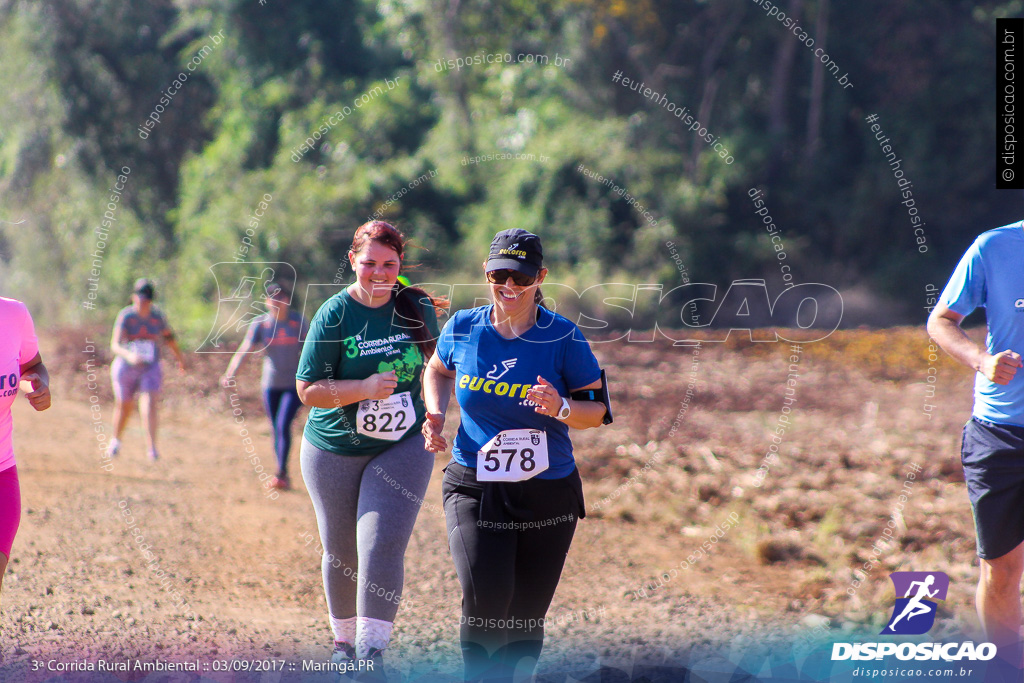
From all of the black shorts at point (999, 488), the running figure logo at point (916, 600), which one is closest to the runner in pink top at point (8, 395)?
the black shorts at point (999, 488)

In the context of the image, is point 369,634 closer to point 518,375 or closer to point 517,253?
point 518,375

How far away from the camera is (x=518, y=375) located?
351cm

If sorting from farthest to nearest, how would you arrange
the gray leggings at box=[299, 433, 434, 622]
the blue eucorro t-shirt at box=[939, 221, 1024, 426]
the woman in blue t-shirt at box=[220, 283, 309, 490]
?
the woman in blue t-shirt at box=[220, 283, 309, 490]
the gray leggings at box=[299, 433, 434, 622]
the blue eucorro t-shirt at box=[939, 221, 1024, 426]

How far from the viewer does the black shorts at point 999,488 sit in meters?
3.67

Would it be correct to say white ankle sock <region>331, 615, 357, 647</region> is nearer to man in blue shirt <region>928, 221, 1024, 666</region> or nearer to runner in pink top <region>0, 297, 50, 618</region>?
runner in pink top <region>0, 297, 50, 618</region>

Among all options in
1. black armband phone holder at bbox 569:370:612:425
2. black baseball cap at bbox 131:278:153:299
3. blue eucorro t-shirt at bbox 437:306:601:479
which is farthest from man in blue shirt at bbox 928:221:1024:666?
black baseball cap at bbox 131:278:153:299

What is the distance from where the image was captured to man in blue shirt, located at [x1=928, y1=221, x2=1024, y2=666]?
145 inches

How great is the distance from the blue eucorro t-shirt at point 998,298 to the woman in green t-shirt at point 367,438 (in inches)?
89.0

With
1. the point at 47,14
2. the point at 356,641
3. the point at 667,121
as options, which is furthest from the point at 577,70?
the point at 356,641

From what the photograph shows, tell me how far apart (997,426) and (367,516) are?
2.59 meters

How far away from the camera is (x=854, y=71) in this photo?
24922 mm

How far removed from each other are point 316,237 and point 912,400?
11.8 metres

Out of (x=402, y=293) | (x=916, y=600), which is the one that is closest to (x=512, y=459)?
(x=402, y=293)

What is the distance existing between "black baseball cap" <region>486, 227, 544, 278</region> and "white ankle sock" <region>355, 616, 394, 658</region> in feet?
5.32
